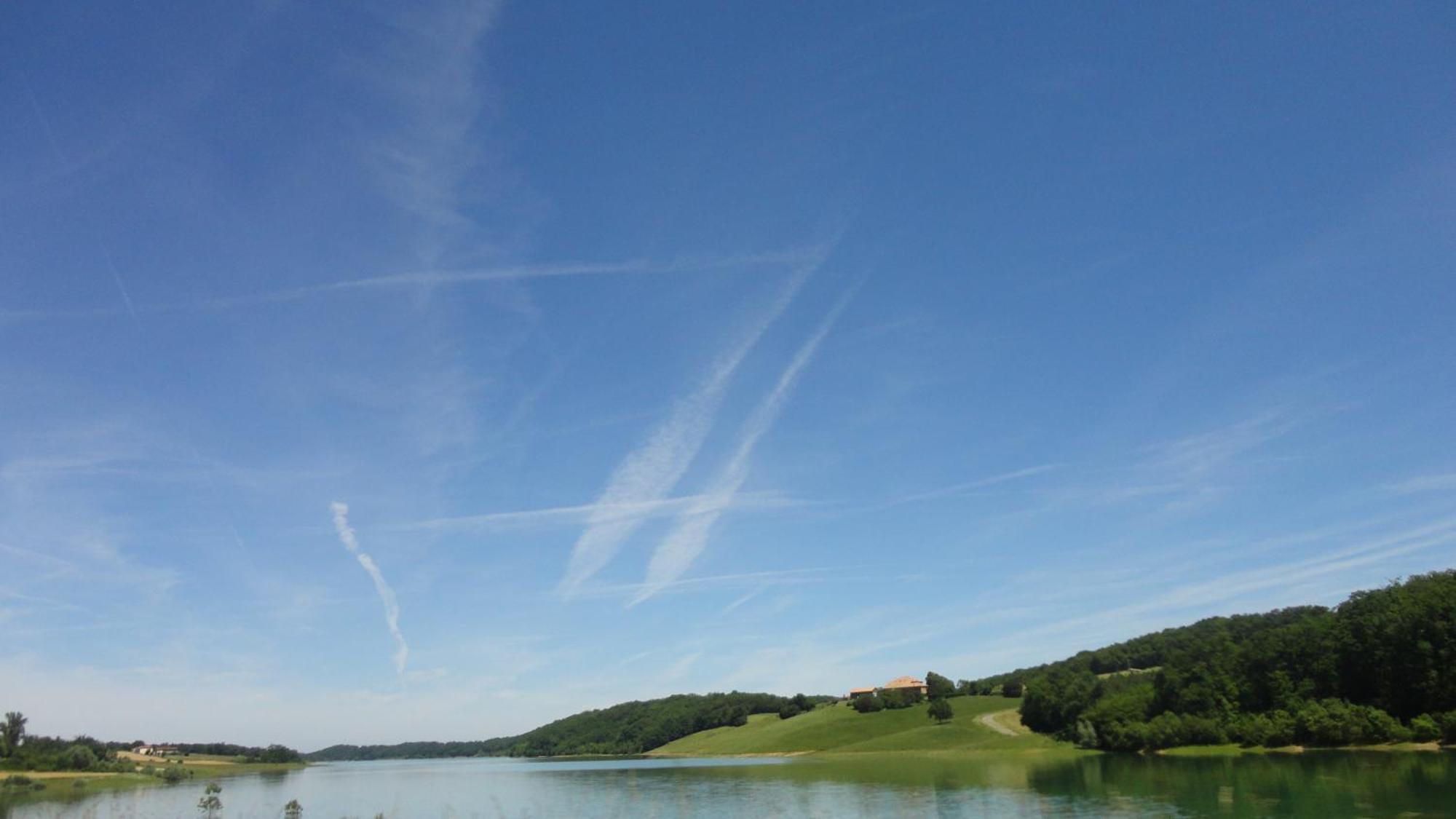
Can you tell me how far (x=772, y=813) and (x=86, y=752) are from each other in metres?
121

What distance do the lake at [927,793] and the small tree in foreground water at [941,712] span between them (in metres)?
52.9

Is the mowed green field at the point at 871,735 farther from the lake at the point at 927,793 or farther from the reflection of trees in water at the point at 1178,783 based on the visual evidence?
the reflection of trees in water at the point at 1178,783

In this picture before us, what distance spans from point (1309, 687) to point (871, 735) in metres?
80.2

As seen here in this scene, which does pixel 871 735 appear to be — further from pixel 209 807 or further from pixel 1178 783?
pixel 209 807

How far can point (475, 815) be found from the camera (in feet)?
181

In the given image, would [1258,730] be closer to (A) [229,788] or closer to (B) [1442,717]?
(B) [1442,717]

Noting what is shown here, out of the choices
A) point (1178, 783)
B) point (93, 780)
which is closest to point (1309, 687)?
point (1178, 783)

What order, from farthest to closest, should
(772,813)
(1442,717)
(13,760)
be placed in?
(13,760) < (1442,717) < (772,813)

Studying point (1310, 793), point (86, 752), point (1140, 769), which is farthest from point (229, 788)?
point (1310, 793)

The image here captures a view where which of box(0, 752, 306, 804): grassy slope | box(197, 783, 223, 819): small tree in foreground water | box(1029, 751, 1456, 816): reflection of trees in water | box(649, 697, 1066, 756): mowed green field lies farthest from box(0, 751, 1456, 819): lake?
box(649, 697, 1066, 756): mowed green field

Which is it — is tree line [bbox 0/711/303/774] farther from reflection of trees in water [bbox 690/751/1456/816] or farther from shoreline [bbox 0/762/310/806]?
reflection of trees in water [bbox 690/751/1456/816]

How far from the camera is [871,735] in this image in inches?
5915

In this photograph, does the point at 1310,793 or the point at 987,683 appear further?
the point at 987,683

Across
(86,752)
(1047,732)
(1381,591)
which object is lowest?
(1047,732)
